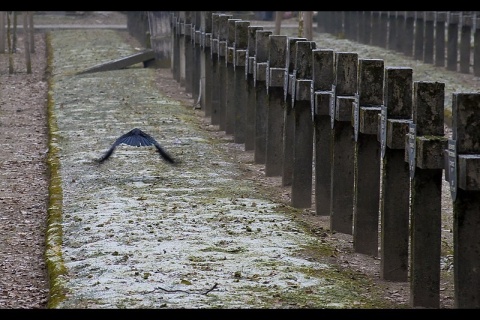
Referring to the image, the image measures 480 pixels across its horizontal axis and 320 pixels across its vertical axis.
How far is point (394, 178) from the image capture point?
9695 mm

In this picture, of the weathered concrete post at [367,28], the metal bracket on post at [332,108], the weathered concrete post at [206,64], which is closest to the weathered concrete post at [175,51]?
the weathered concrete post at [206,64]

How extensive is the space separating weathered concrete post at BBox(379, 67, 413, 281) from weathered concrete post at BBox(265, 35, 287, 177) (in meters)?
4.65

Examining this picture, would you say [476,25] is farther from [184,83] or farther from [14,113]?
[14,113]

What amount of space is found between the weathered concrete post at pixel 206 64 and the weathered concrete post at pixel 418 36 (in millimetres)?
11350

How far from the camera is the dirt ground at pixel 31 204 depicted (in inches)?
387

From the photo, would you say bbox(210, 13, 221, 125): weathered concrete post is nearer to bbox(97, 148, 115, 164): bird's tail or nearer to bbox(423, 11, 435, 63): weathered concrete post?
bbox(97, 148, 115, 164): bird's tail

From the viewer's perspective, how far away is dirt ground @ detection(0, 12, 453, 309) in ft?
32.2

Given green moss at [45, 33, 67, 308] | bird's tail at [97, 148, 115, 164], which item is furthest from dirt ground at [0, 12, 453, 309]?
bird's tail at [97, 148, 115, 164]

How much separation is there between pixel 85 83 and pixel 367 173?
49.9 ft

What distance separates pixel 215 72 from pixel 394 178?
10.7 metres

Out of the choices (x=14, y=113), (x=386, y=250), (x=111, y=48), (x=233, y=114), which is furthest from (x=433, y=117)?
(x=111, y=48)

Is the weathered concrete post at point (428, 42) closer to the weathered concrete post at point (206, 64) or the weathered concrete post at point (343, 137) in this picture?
the weathered concrete post at point (206, 64)

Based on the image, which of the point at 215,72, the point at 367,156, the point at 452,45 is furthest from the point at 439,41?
the point at 367,156

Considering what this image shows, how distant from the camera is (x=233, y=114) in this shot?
18.0m
